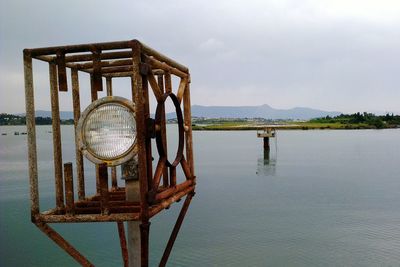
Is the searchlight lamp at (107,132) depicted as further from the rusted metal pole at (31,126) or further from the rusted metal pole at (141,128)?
the rusted metal pole at (31,126)

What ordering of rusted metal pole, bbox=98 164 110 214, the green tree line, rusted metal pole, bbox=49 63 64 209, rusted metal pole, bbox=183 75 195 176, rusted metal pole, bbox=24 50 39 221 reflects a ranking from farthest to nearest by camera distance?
the green tree line
rusted metal pole, bbox=183 75 195 176
rusted metal pole, bbox=49 63 64 209
rusted metal pole, bbox=24 50 39 221
rusted metal pole, bbox=98 164 110 214

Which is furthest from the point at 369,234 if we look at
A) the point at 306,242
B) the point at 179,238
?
the point at 179,238

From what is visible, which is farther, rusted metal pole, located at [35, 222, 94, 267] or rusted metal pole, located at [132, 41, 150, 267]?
rusted metal pole, located at [35, 222, 94, 267]

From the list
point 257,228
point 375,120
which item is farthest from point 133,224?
point 375,120

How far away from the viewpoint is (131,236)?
4.36 metres

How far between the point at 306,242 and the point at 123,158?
756 inches

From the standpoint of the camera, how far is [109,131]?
3.85m

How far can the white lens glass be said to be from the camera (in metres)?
Result: 3.83

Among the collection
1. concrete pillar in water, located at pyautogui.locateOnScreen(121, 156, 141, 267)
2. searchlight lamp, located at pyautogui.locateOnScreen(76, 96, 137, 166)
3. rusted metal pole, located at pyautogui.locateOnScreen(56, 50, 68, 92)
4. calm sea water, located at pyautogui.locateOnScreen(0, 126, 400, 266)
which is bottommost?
calm sea water, located at pyautogui.locateOnScreen(0, 126, 400, 266)

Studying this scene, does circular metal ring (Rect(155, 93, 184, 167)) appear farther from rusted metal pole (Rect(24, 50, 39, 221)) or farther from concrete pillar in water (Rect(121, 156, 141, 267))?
rusted metal pole (Rect(24, 50, 39, 221))

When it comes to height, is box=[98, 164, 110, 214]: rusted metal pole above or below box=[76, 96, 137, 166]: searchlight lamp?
below

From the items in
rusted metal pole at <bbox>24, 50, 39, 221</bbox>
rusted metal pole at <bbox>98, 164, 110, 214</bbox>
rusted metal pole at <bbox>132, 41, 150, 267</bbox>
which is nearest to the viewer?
rusted metal pole at <bbox>132, 41, 150, 267</bbox>

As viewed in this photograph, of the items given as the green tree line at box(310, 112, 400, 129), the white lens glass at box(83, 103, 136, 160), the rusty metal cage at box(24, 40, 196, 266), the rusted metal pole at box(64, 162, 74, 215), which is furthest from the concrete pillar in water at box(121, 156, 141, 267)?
the green tree line at box(310, 112, 400, 129)

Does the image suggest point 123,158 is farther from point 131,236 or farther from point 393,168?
point 393,168
